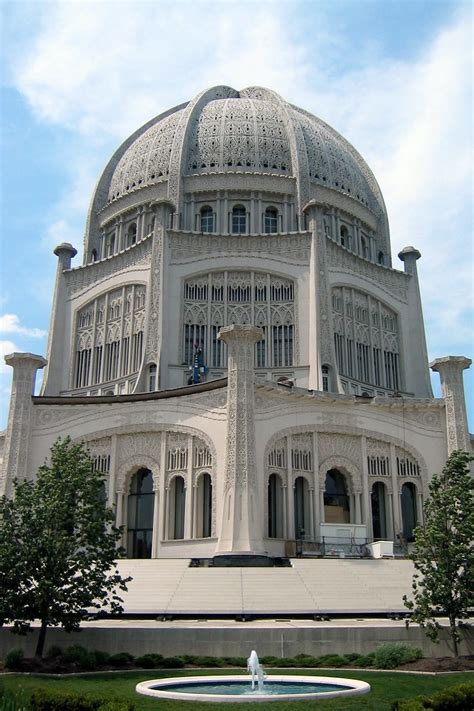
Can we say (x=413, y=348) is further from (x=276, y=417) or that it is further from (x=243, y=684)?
(x=243, y=684)

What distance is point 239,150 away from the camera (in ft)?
174

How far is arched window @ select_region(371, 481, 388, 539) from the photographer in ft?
125

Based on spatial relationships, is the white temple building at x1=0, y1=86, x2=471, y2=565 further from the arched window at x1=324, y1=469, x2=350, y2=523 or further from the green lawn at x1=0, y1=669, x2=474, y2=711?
the green lawn at x1=0, y1=669, x2=474, y2=711

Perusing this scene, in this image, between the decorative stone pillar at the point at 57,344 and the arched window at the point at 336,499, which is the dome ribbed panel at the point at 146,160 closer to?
the decorative stone pillar at the point at 57,344

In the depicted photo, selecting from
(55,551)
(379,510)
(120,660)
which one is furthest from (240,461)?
(120,660)

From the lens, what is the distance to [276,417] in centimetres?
3575

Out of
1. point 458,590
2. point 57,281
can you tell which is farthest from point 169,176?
point 458,590

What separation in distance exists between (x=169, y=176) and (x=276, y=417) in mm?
23208

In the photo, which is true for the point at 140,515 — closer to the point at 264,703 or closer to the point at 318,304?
the point at 318,304

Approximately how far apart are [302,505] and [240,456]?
5.15 meters

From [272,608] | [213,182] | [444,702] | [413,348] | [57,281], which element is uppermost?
[213,182]

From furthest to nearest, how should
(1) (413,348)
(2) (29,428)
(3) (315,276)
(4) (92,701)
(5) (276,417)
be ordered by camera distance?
(1) (413,348)
(3) (315,276)
(2) (29,428)
(5) (276,417)
(4) (92,701)

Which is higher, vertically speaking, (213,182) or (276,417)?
(213,182)

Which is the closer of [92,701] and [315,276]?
[92,701]
